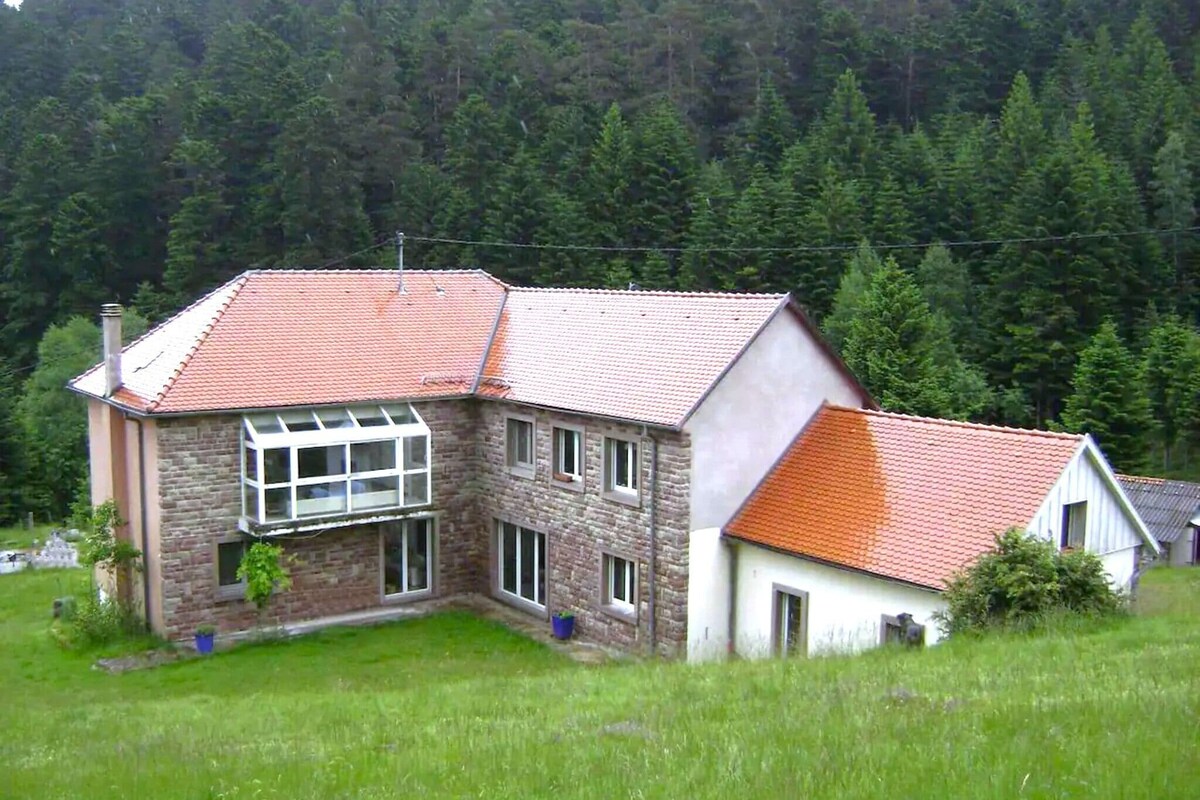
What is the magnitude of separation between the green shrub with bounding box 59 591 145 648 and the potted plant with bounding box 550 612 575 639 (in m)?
8.01

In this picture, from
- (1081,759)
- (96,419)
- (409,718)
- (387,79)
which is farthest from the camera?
(387,79)

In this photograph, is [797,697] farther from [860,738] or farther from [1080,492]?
[1080,492]

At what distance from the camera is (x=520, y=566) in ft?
80.8

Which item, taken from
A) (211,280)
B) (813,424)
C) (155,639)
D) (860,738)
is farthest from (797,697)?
(211,280)

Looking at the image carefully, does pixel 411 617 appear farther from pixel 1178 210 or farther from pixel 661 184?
pixel 1178 210

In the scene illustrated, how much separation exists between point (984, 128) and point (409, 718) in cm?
6023

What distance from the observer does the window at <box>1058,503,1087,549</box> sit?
18.3 metres

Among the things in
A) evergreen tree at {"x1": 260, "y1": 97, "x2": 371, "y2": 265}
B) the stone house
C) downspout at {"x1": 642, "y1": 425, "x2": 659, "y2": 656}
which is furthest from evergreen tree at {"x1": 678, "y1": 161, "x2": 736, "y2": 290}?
downspout at {"x1": 642, "y1": 425, "x2": 659, "y2": 656}

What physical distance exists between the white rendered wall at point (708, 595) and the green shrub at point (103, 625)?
10808 mm

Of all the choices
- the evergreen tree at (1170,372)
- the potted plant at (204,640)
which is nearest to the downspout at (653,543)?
the potted plant at (204,640)

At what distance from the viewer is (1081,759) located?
24.3 feet

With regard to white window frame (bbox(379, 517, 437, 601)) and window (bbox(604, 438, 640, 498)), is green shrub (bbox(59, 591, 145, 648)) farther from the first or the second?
window (bbox(604, 438, 640, 498))

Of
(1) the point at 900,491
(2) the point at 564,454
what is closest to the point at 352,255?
(2) the point at 564,454

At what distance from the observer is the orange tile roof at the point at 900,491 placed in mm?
17719
